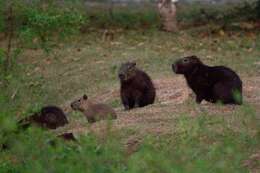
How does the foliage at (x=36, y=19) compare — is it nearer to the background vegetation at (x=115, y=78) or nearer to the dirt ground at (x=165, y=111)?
the background vegetation at (x=115, y=78)

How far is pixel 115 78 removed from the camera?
19938mm

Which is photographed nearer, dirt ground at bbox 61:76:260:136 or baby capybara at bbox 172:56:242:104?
dirt ground at bbox 61:76:260:136

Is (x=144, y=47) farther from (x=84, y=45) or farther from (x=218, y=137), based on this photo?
(x=218, y=137)

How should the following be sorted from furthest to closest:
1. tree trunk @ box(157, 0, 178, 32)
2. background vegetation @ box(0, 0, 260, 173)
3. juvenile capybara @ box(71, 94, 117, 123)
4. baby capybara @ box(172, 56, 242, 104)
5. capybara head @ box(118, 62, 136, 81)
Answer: tree trunk @ box(157, 0, 178, 32) → capybara head @ box(118, 62, 136, 81) → baby capybara @ box(172, 56, 242, 104) → juvenile capybara @ box(71, 94, 117, 123) → background vegetation @ box(0, 0, 260, 173)

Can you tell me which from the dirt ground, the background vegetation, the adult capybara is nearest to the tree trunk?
the background vegetation

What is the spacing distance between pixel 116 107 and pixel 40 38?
151 centimetres

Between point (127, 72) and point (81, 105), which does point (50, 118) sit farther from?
point (127, 72)

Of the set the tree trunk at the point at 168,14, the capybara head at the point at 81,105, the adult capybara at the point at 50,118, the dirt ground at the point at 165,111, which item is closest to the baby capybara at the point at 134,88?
the dirt ground at the point at 165,111

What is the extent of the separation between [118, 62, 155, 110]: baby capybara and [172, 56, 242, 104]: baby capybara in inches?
19.0

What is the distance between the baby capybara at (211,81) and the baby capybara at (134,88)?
0.48 metres

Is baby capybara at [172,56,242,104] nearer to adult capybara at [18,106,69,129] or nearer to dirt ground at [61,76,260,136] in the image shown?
dirt ground at [61,76,260,136]

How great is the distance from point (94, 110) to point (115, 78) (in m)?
5.59

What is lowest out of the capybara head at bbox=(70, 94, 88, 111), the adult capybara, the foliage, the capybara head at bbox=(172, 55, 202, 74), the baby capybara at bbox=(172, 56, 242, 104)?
the adult capybara

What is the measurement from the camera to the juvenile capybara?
45.9ft
